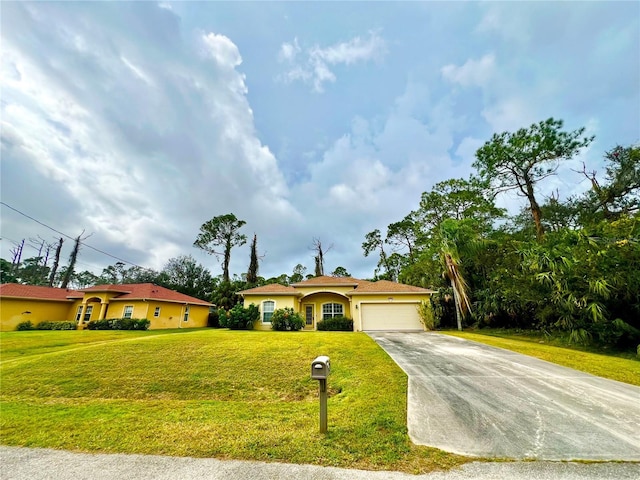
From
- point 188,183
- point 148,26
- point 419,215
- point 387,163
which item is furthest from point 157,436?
point 419,215

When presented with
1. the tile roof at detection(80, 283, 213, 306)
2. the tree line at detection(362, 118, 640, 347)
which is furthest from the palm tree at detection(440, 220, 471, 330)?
the tile roof at detection(80, 283, 213, 306)

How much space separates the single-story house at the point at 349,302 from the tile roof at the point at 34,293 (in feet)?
53.6

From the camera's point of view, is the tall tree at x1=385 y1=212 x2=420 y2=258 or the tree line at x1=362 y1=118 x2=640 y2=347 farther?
the tall tree at x1=385 y1=212 x2=420 y2=258

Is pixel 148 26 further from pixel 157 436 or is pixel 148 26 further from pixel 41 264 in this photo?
pixel 41 264

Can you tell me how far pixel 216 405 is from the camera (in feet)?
16.0

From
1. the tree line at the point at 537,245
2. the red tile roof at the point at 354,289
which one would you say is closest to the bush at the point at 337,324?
the red tile roof at the point at 354,289

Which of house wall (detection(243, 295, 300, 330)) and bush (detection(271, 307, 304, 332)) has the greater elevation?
house wall (detection(243, 295, 300, 330))

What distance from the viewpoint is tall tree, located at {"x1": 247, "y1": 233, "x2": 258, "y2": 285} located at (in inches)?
1116

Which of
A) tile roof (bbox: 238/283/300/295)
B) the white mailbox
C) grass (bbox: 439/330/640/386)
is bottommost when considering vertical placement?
grass (bbox: 439/330/640/386)

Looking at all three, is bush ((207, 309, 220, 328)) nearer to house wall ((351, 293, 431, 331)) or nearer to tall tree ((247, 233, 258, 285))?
tall tree ((247, 233, 258, 285))

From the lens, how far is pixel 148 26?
414 inches

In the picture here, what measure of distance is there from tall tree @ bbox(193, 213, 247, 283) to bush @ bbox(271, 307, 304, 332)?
16.5m

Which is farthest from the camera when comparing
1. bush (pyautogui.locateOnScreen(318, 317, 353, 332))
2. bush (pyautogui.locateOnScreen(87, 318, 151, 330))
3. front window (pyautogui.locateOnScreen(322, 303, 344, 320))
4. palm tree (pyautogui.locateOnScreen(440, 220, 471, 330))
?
front window (pyautogui.locateOnScreen(322, 303, 344, 320))

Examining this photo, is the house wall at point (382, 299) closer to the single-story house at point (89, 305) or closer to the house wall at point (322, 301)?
the house wall at point (322, 301)
